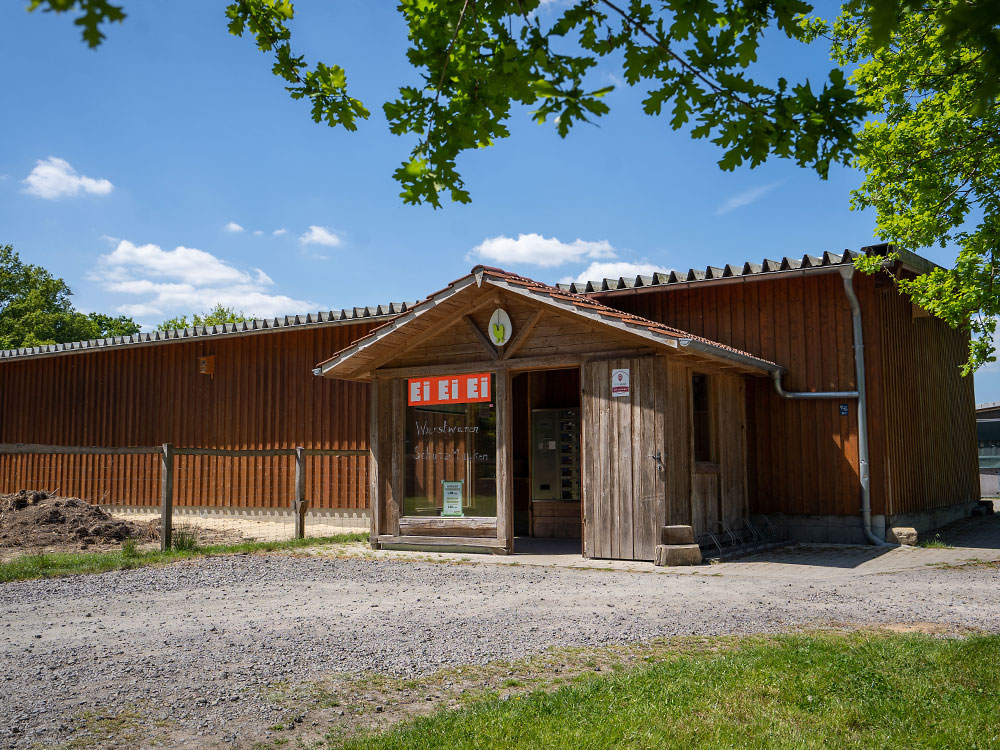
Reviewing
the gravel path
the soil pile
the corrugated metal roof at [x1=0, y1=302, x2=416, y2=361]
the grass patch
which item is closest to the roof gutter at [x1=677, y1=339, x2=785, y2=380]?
the gravel path

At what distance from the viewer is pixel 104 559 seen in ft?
31.3

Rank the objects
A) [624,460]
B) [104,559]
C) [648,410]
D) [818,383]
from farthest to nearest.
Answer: [818,383]
[624,460]
[648,410]
[104,559]

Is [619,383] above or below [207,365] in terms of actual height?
below

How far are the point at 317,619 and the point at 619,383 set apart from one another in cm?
487

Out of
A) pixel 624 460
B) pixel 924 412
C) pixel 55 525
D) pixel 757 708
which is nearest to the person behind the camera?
pixel 757 708

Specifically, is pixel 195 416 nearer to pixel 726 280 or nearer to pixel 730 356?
pixel 726 280

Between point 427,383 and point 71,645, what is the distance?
6.40m

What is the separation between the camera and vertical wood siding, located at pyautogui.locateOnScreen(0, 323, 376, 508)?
50.1ft

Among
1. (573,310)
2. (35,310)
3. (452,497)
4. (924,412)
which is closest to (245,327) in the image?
(452,497)

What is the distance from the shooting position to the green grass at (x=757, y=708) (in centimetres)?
355

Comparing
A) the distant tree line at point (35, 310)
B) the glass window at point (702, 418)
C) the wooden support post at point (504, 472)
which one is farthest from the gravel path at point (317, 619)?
the distant tree line at point (35, 310)

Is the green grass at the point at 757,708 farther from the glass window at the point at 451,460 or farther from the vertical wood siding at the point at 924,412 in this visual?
the vertical wood siding at the point at 924,412

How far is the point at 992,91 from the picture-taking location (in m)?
1.97

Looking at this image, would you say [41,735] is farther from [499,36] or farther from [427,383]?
[427,383]
